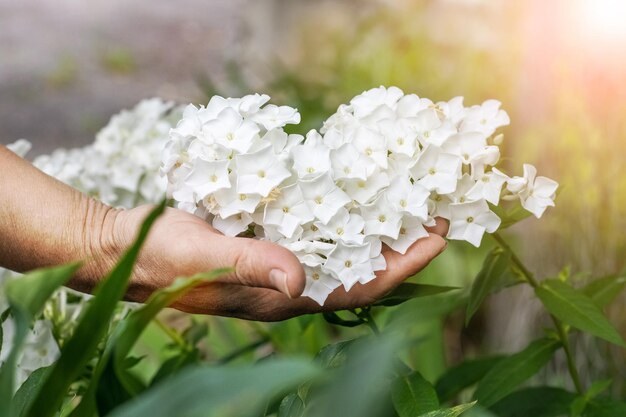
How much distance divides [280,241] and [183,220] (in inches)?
4.5

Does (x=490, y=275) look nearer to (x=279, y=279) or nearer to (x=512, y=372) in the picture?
(x=512, y=372)

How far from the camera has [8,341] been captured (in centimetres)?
126

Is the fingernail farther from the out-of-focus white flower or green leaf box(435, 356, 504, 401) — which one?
green leaf box(435, 356, 504, 401)

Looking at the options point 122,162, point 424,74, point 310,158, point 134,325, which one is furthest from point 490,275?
point 424,74

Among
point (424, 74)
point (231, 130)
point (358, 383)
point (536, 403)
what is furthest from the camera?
point (424, 74)

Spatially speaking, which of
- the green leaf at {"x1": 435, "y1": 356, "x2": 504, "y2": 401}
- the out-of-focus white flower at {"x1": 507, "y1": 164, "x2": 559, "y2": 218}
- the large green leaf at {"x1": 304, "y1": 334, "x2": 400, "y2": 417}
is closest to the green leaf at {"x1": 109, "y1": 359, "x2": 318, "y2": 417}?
the large green leaf at {"x1": 304, "y1": 334, "x2": 400, "y2": 417}

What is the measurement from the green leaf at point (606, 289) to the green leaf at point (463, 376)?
0.16 m

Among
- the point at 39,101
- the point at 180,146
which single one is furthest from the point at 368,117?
the point at 39,101

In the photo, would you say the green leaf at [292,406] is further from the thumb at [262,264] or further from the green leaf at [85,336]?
the green leaf at [85,336]

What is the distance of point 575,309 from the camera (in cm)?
115

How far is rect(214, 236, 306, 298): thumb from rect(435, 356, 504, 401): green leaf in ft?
1.68

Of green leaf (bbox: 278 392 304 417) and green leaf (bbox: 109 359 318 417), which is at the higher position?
green leaf (bbox: 109 359 318 417)

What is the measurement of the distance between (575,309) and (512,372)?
0.11 metres

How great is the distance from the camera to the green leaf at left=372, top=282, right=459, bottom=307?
108cm
